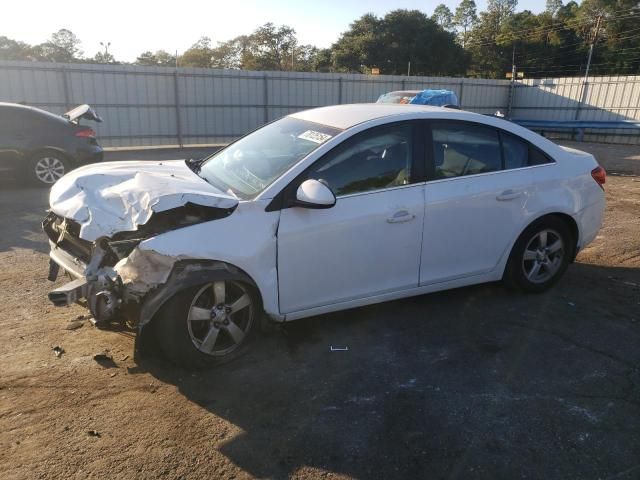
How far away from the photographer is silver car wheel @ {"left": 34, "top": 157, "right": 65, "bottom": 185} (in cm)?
904

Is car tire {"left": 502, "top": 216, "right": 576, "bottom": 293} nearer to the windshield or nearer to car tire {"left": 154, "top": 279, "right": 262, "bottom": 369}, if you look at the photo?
the windshield

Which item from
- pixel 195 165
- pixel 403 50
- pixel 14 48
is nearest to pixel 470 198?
pixel 195 165

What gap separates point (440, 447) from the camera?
104 inches

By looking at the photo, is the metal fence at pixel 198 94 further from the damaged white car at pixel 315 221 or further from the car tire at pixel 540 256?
the car tire at pixel 540 256

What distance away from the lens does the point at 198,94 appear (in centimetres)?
1697

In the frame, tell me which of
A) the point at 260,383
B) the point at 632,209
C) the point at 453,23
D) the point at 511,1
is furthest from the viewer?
the point at 453,23

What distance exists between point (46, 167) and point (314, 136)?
23.7 feet

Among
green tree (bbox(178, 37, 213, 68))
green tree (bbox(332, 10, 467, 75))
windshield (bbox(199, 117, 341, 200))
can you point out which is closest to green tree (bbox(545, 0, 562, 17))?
green tree (bbox(332, 10, 467, 75))

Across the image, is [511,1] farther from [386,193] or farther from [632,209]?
[386,193]

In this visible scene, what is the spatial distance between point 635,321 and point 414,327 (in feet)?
5.97

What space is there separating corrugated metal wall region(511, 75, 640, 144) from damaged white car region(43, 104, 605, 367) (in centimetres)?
1952

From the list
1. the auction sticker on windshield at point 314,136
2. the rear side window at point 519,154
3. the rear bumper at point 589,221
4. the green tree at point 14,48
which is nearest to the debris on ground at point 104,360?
the auction sticker on windshield at point 314,136

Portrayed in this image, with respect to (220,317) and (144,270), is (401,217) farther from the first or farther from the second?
(144,270)

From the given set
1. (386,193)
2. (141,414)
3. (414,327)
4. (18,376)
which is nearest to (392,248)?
(386,193)
